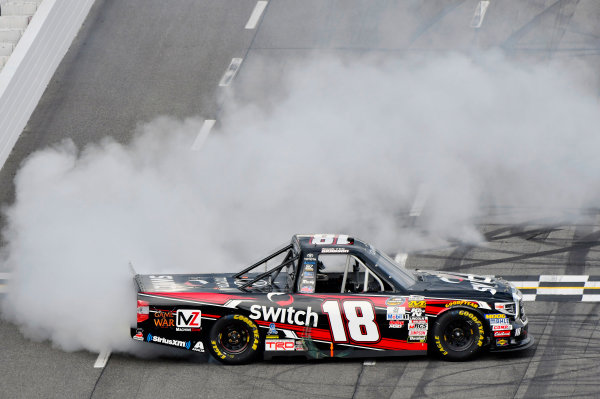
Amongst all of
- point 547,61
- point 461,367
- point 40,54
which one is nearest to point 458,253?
point 461,367

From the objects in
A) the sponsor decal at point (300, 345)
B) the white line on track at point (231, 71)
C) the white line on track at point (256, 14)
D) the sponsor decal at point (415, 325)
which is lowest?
the sponsor decal at point (300, 345)

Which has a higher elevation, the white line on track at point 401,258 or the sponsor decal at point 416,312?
the white line on track at point 401,258

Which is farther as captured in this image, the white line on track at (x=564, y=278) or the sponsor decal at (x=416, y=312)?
the white line on track at (x=564, y=278)

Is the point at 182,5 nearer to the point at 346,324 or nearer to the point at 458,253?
the point at 458,253

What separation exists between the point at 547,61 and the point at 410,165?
185 inches

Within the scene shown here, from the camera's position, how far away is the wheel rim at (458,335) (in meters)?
Answer: 10.9

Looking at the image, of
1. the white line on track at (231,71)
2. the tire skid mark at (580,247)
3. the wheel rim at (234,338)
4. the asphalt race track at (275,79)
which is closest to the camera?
the asphalt race track at (275,79)

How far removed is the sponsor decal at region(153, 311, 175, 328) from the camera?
1086 cm

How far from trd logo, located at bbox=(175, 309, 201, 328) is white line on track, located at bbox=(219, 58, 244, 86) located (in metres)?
9.43

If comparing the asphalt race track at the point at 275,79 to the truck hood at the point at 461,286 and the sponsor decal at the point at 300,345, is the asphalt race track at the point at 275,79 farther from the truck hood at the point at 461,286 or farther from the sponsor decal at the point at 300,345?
the truck hood at the point at 461,286

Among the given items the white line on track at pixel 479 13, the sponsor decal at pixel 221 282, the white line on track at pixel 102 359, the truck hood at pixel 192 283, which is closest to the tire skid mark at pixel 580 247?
the truck hood at pixel 192 283

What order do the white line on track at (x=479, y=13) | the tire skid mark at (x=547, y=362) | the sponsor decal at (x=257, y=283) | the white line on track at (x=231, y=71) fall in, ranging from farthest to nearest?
the white line on track at (x=479, y=13)
the white line on track at (x=231, y=71)
the sponsor decal at (x=257, y=283)
the tire skid mark at (x=547, y=362)

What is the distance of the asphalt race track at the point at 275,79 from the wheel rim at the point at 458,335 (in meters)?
0.22

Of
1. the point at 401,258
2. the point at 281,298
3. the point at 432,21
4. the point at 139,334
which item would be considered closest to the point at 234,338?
the point at 281,298
